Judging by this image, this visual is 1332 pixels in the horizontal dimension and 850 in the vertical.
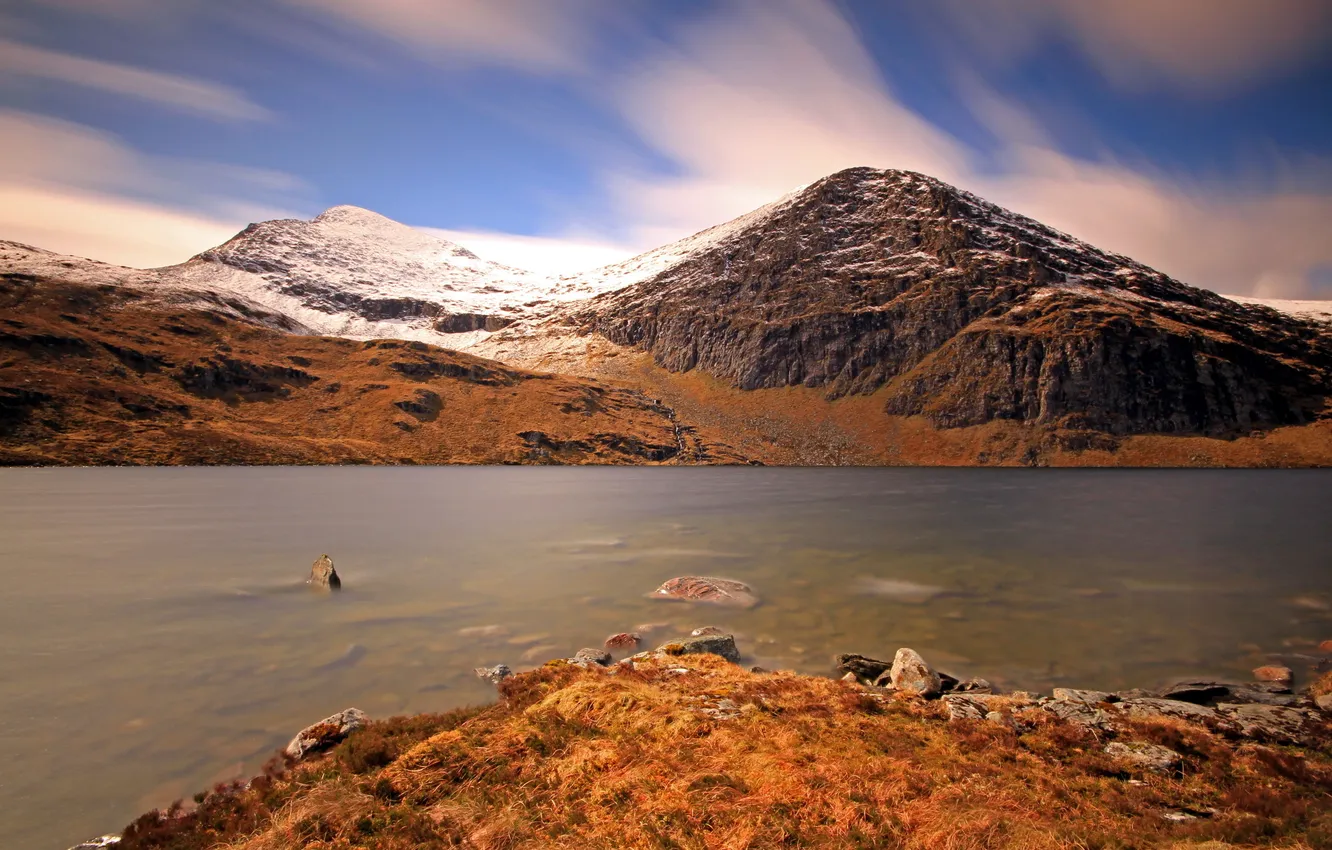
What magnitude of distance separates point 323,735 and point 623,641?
34.3 feet

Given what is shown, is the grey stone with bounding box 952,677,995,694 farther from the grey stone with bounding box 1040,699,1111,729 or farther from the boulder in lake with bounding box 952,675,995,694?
the grey stone with bounding box 1040,699,1111,729

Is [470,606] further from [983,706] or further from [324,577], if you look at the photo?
[983,706]

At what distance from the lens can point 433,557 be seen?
3712 centimetres

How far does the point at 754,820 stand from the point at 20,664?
2299 cm

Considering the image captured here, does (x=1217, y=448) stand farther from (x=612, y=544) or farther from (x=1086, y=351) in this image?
(x=612, y=544)

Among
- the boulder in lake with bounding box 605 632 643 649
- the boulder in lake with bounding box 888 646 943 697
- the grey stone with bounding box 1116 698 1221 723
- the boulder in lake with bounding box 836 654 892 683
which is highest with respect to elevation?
the grey stone with bounding box 1116 698 1221 723

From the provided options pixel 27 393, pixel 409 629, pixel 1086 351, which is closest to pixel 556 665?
pixel 409 629

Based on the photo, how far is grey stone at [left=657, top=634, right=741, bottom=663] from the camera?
1947 cm

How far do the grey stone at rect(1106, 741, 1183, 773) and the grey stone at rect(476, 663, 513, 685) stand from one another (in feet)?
47.7

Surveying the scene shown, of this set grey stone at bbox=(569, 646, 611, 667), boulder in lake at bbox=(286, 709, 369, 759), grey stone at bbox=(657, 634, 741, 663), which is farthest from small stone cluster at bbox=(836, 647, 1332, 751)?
boulder in lake at bbox=(286, 709, 369, 759)

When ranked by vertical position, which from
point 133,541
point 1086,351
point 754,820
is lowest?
point 133,541

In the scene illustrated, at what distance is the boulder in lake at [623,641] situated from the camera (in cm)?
2120

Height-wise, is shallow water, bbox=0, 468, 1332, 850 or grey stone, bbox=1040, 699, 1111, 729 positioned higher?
grey stone, bbox=1040, 699, 1111, 729

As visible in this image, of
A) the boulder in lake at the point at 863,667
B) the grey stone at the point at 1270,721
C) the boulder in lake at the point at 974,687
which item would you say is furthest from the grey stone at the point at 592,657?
the grey stone at the point at 1270,721
